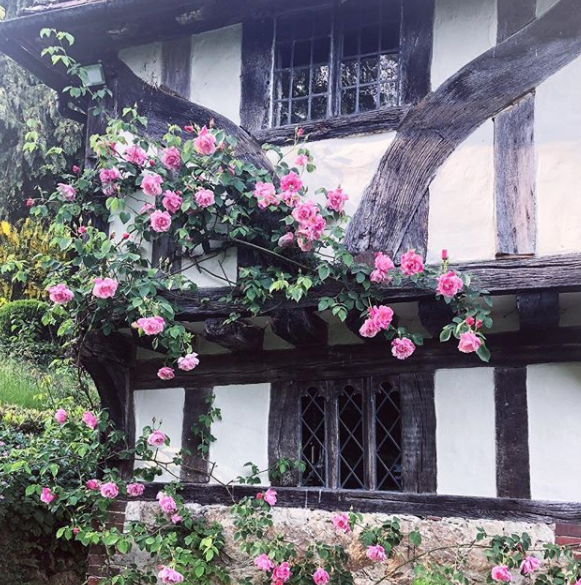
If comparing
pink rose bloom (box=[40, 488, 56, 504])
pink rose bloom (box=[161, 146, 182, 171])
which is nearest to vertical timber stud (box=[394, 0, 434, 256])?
pink rose bloom (box=[161, 146, 182, 171])

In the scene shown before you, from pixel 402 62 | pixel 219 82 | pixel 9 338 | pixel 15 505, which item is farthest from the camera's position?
pixel 9 338

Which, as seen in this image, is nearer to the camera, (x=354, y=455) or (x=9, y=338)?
(x=354, y=455)

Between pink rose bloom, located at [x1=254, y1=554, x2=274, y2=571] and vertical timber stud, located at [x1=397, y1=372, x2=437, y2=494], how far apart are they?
1.04 meters

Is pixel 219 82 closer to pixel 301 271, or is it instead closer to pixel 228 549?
pixel 301 271

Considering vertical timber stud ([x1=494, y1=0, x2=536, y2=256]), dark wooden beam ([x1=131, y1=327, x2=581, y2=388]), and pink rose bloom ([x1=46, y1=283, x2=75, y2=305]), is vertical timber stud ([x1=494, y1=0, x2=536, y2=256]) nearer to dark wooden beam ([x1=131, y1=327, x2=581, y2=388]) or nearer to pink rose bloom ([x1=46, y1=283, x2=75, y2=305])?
dark wooden beam ([x1=131, y1=327, x2=581, y2=388])

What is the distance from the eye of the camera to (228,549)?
212 inches

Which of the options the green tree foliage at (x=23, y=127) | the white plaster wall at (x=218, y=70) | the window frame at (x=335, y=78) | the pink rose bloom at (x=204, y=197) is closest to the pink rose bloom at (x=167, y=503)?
the pink rose bloom at (x=204, y=197)

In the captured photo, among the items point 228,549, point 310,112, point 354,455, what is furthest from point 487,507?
point 310,112

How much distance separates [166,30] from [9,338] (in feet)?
23.1

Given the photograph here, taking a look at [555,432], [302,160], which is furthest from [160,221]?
[555,432]

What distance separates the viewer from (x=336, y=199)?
4848 millimetres

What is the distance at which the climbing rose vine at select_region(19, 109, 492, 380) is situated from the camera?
465 cm

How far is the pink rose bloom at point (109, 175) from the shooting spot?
17.2 ft

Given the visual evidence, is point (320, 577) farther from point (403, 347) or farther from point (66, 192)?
point (66, 192)
